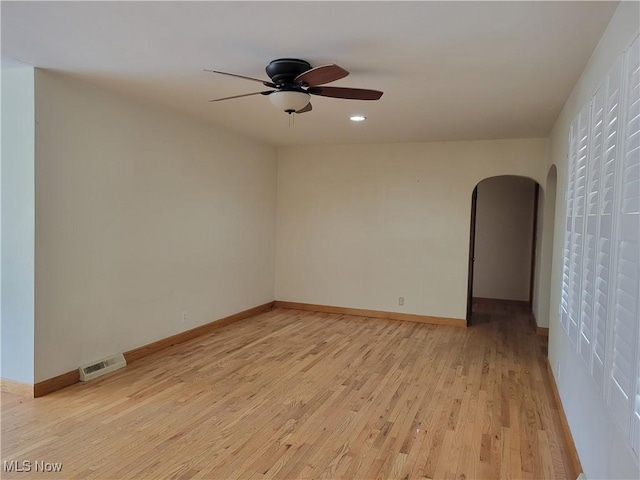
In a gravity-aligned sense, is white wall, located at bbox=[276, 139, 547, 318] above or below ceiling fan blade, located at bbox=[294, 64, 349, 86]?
below

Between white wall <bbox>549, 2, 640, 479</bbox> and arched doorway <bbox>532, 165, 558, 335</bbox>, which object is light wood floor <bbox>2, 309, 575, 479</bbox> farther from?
arched doorway <bbox>532, 165, 558, 335</bbox>

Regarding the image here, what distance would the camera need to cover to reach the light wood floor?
2500 millimetres

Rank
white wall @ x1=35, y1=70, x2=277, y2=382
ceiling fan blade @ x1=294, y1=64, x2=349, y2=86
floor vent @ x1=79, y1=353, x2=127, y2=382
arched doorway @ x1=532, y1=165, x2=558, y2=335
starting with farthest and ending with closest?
arched doorway @ x1=532, y1=165, x2=558, y2=335, floor vent @ x1=79, y1=353, x2=127, y2=382, white wall @ x1=35, y1=70, x2=277, y2=382, ceiling fan blade @ x1=294, y1=64, x2=349, y2=86

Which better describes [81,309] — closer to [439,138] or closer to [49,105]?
[49,105]

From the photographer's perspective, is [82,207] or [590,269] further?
[82,207]

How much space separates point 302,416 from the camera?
122 inches

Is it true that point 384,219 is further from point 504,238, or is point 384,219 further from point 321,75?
point 321,75

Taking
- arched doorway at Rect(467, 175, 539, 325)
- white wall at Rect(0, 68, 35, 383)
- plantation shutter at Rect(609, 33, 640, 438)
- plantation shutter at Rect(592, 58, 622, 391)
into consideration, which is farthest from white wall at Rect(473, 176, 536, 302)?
white wall at Rect(0, 68, 35, 383)

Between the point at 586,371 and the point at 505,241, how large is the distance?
5424 millimetres

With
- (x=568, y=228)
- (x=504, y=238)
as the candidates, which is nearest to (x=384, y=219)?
(x=504, y=238)

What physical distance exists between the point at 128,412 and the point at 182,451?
74 cm

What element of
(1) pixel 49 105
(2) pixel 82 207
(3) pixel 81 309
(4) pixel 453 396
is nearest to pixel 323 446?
(4) pixel 453 396

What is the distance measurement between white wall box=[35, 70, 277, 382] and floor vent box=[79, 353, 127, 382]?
0.07 meters

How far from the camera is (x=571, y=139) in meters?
3.29
